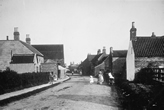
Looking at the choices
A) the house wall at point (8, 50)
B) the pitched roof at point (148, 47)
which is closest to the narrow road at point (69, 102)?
the pitched roof at point (148, 47)

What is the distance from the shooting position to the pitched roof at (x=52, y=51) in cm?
4759

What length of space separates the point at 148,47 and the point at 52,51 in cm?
3106

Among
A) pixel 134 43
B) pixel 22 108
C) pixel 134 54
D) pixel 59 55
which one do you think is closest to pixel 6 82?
pixel 22 108

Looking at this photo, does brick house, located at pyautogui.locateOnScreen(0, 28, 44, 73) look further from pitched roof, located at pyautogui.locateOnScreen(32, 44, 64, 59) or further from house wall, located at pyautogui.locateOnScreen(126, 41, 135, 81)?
house wall, located at pyautogui.locateOnScreen(126, 41, 135, 81)

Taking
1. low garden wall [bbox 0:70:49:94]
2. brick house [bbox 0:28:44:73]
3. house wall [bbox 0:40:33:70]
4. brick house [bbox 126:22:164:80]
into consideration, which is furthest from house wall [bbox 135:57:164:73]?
house wall [bbox 0:40:33:70]

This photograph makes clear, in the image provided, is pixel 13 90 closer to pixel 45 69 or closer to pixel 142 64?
pixel 142 64

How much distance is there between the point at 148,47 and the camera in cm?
2495

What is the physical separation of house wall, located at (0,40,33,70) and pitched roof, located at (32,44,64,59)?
13333mm

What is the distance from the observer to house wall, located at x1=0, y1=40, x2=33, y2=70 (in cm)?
3256

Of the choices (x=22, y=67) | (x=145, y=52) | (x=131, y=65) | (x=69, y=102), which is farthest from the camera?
Answer: (x=22, y=67)

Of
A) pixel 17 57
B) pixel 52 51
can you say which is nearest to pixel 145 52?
pixel 17 57

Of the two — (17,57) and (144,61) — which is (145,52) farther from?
(17,57)

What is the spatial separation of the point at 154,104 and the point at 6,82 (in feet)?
43.7

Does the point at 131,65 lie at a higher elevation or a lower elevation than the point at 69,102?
higher
